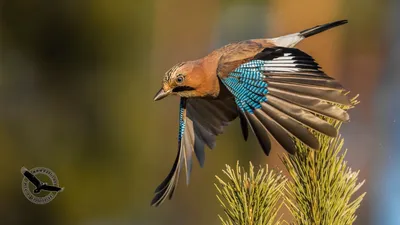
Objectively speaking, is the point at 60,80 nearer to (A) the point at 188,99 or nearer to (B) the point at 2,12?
(B) the point at 2,12

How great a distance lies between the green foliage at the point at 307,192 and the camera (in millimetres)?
496

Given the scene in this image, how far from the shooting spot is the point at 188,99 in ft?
2.85

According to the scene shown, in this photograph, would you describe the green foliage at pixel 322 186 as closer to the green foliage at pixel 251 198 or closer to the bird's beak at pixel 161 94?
the green foliage at pixel 251 198

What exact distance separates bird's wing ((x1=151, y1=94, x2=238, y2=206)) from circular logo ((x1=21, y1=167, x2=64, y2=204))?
640 mm

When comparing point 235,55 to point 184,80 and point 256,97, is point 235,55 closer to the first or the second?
point 184,80

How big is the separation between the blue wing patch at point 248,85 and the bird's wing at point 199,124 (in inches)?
2.6

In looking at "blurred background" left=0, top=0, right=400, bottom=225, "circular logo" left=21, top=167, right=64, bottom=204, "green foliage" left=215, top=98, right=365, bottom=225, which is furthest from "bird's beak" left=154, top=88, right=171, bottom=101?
"blurred background" left=0, top=0, right=400, bottom=225

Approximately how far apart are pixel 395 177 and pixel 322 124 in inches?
44.7

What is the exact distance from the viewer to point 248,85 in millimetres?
666

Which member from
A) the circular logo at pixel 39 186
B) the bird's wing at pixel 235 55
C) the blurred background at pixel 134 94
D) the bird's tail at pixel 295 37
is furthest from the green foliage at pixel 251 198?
the blurred background at pixel 134 94

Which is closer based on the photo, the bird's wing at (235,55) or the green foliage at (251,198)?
the green foliage at (251,198)

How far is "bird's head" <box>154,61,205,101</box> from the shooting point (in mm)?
805

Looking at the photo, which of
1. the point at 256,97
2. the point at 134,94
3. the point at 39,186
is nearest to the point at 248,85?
the point at 256,97

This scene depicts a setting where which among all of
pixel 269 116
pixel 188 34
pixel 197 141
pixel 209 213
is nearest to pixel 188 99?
pixel 197 141
